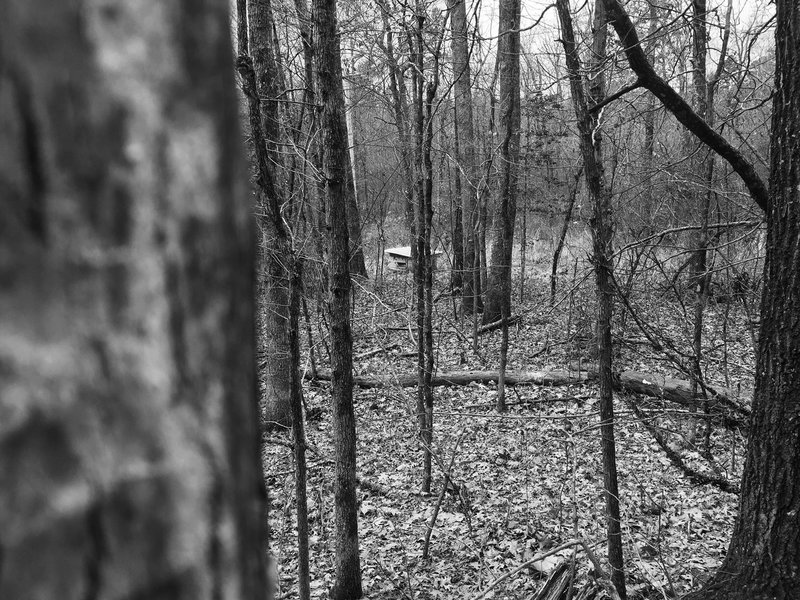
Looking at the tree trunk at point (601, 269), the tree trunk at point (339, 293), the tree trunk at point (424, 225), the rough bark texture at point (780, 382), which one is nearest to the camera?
the rough bark texture at point (780, 382)

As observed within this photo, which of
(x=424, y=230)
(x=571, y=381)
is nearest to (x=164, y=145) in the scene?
(x=424, y=230)

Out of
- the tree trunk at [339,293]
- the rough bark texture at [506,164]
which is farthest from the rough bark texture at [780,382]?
the rough bark texture at [506,164]

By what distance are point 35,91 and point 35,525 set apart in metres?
0.25

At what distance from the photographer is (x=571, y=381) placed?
980 cm

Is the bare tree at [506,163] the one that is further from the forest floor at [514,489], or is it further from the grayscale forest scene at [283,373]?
the forest floor at [514,489]

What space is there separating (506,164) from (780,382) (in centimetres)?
783

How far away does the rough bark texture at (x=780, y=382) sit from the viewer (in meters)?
3.18

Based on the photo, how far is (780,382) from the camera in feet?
10.6

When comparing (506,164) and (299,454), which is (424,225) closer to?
(299,454)

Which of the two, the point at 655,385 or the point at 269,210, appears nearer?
the point at 269,210

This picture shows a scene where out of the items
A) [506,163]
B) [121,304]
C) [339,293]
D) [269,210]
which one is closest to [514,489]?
[339,293]

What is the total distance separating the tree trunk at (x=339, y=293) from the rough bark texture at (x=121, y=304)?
4.52m

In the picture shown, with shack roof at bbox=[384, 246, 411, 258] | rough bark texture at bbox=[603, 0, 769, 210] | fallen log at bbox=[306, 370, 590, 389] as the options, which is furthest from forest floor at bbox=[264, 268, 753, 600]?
shack roof at bbox=[384, 246, 411, 258]

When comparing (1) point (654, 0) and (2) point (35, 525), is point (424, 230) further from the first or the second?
(2) point (35, 525)
